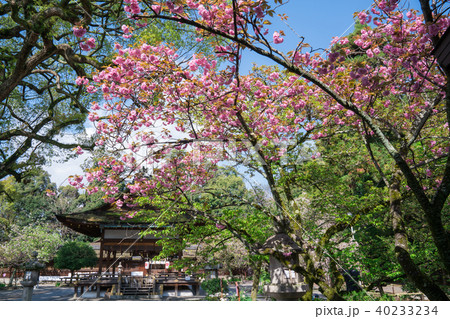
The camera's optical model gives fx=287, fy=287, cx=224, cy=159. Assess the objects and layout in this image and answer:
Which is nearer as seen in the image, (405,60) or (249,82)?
(405,60)

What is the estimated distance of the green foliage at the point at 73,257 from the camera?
17469 millimetres

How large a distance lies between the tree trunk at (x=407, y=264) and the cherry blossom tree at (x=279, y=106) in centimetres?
1

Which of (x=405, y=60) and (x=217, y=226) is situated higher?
(x=405, y=60)

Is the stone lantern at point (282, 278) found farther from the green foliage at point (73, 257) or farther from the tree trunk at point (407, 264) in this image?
the green foliage at point (73, 257)

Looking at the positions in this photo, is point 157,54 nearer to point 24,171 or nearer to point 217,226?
point 217,226

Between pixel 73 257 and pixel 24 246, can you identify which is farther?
pixel 24 246

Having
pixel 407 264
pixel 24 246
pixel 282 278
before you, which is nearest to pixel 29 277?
pixel 282 278

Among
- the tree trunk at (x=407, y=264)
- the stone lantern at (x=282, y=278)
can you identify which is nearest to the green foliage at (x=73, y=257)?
the stone lantern at (x=282, y=278)

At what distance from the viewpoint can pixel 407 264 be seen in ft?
9.68

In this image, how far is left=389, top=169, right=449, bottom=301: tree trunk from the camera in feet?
9.12

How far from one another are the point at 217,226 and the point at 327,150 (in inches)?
158

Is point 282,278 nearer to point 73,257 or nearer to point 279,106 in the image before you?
point 279,106
